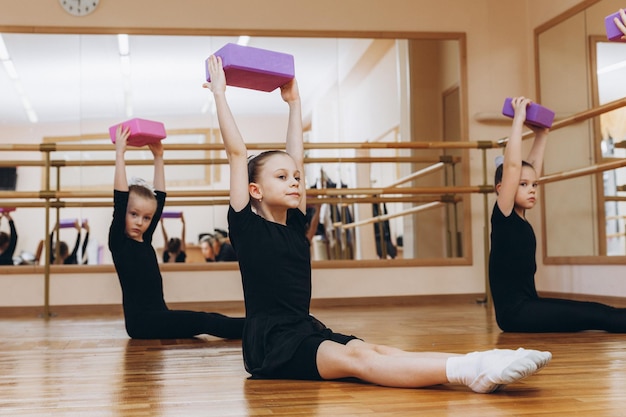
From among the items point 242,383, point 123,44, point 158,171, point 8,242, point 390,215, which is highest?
point 123,44

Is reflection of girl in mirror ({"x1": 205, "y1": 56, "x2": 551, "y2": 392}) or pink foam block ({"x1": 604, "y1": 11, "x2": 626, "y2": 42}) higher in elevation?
pink foam block ({"x1": 604, "y1": 11, "x2": 626, "y2": 42})

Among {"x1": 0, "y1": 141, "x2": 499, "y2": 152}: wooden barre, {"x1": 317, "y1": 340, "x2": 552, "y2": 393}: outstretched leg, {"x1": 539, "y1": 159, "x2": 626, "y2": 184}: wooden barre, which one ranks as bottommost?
{"x1": 317, "y1": 340, "x2": 552, "y2": 393}: outstretched leg

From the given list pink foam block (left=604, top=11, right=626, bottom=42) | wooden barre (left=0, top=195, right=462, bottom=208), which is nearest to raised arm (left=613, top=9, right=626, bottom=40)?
pink foam block (left=604, top=11, right=626, bottom=42)

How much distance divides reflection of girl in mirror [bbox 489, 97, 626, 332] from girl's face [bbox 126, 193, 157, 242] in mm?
1148

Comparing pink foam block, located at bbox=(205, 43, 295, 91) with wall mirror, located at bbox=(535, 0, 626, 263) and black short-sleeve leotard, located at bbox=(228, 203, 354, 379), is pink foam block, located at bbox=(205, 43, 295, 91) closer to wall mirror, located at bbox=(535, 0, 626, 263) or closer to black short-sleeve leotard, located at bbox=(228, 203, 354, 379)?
black short-sleeve leotard, located at bbox=(228, 203, 354, 379)

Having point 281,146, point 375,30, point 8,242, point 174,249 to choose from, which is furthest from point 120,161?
point 375,30

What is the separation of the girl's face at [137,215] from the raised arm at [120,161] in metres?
0.05

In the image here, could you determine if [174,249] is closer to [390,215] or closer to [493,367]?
[390,215]

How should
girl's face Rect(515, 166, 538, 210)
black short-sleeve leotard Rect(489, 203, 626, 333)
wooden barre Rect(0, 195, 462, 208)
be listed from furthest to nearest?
wooden barre Rect(0, 195, 462, 208) < girl's face Rect(515, 166, 538, 210) < black short-sleeve leotard Rect(489, 203, 626, 333)

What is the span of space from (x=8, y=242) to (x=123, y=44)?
1.22 meters

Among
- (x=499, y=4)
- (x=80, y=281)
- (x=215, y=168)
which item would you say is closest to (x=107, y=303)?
(x=80, y=281)

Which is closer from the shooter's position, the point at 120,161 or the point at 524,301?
the point at 524,301

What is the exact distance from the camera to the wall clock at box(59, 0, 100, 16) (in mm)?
4301

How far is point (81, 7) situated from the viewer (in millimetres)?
4309
